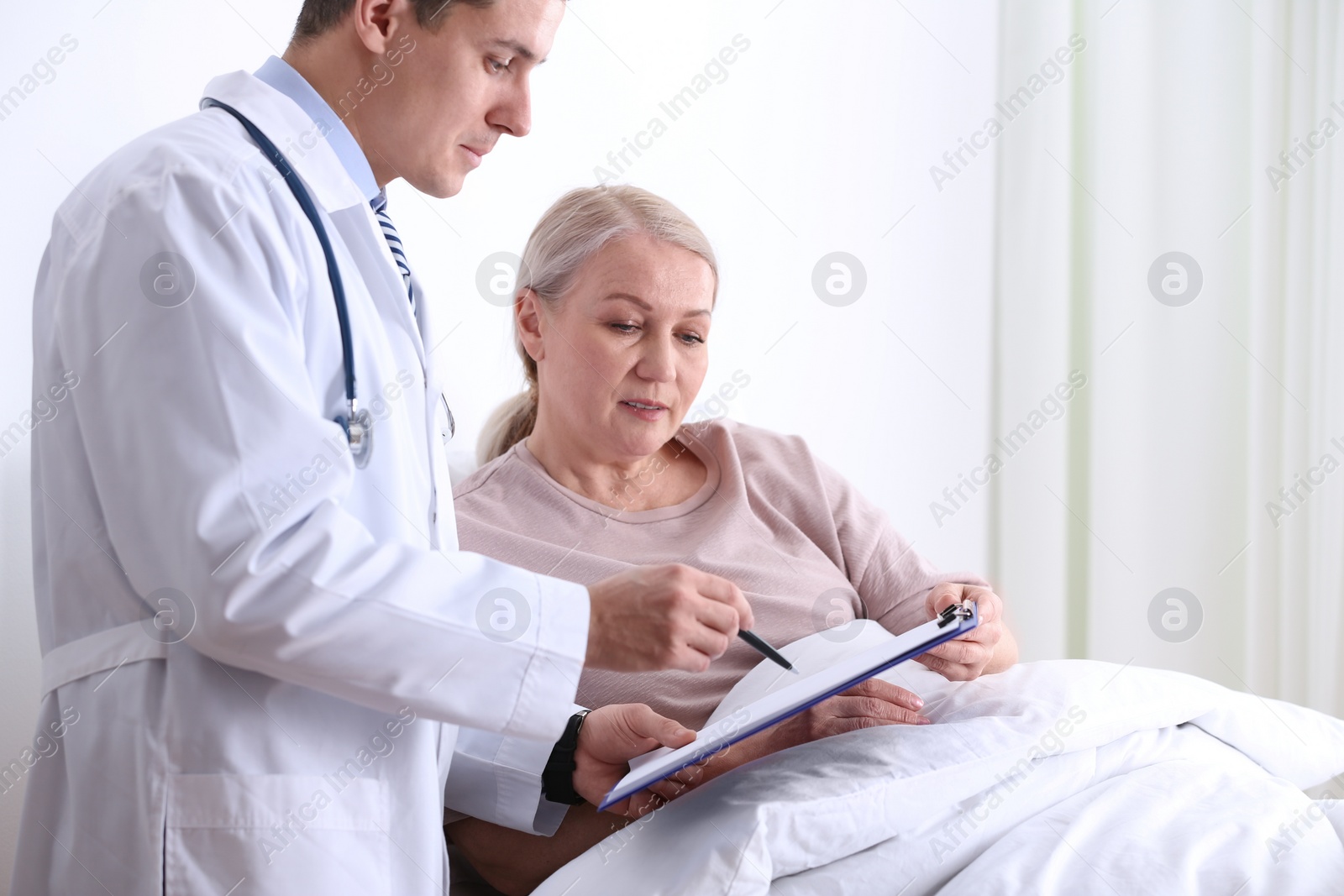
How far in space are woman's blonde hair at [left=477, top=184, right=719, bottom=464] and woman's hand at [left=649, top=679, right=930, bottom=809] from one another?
66 cm

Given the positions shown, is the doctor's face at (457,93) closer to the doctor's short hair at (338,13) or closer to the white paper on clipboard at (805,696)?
Result: the doctor's short hair at (338,13)

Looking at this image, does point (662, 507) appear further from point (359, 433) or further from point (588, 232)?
point (359, 433)

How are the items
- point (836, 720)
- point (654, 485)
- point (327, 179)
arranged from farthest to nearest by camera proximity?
1. point (654, 485)
2. point (836, 720)
3. point (327, 179)

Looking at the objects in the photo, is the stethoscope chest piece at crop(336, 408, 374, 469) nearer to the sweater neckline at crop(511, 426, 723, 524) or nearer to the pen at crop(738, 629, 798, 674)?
the pen at crop(738, 629, 798, 674)

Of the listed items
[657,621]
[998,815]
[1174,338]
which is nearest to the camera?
[657,621]

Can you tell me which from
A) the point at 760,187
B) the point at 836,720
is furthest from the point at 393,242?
the point at 760,187

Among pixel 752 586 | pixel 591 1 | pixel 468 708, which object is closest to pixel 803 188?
pixel 591 1

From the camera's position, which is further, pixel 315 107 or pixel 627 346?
pixel 627 346

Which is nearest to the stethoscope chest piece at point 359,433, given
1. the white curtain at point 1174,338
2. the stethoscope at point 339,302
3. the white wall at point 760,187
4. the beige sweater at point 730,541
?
the stethoscope at point 339,302

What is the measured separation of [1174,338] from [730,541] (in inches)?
55.6

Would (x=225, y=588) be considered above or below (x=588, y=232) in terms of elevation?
below

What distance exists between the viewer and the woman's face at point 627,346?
58.1 inches

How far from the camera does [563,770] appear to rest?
1180 millimetres

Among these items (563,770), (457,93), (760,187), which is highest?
(760,187)
